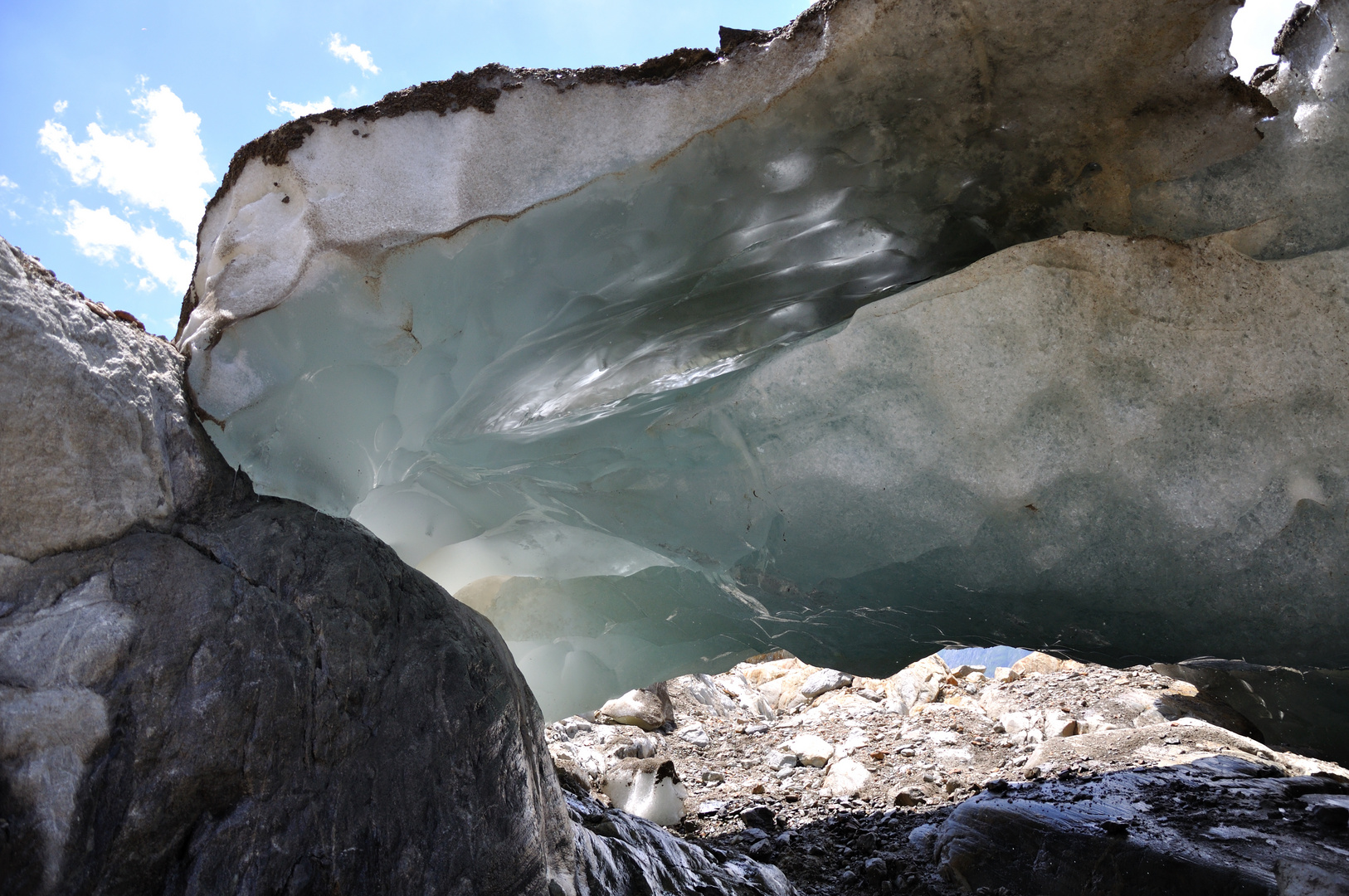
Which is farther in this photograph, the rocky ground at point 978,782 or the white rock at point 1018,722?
the white rock at point 1018,722

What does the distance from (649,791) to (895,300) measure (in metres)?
3.03

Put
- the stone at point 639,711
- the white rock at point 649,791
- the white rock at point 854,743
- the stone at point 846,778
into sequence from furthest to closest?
the stone at point 639,711, the white rock at point 854,743, the stone at point 846,778, the white rock at point 649,791

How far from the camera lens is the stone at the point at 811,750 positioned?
5166mm

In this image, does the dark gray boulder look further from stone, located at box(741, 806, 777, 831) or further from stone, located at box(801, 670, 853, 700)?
stone, located at box(801, 670, 853, 700)

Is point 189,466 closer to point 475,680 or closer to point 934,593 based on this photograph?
point 475,680

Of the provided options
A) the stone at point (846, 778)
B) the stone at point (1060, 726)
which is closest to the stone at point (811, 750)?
the stone at point (846, 778)

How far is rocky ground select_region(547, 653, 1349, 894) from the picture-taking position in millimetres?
2637

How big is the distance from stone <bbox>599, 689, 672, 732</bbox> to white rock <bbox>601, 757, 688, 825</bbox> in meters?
1.71

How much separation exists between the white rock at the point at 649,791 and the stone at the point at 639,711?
67.4 inches

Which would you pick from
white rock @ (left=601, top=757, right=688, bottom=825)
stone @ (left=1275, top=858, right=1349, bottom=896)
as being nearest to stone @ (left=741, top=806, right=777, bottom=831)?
white rock @ (left=601, top=757, right=688, bottom=825)

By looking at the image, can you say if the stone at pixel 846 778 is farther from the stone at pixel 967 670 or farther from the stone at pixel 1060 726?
the stone at pixel 967 670

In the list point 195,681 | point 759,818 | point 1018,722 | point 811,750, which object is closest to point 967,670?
point 1018,722

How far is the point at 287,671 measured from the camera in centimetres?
201

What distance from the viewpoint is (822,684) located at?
7375 mm
